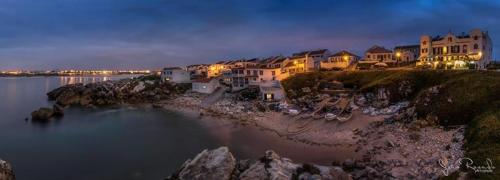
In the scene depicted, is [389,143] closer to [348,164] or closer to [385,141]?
[385,141]

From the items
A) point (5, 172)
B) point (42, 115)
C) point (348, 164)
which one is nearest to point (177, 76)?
point (42, 115)

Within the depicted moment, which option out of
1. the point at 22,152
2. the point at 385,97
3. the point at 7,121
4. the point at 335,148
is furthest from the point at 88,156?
the point at 385,97

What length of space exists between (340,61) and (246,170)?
62.4 meters

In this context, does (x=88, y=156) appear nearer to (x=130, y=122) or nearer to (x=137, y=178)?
(x=137, y=178)

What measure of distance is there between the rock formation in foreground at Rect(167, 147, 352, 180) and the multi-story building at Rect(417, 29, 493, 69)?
46566 millimetres

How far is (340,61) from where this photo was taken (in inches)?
3196

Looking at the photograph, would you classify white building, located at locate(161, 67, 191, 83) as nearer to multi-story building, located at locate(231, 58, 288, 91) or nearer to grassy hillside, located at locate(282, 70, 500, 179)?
multi-story building, located at locate(231, 58, 288, 91)

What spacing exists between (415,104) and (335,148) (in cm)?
1280

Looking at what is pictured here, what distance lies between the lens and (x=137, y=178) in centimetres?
2717

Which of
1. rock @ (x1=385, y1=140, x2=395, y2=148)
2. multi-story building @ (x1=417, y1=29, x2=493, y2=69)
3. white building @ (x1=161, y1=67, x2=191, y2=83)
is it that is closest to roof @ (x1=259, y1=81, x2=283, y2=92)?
multi-story building @ (x1=417, y1=29, x2=493, y2=69)

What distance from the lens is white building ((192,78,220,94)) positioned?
76.8 m

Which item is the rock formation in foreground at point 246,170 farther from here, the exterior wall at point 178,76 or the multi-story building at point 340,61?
the exterior wall at point 178,76

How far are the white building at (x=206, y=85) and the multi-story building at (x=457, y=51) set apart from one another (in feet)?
134

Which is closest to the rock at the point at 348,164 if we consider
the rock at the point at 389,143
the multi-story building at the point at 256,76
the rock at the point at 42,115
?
the rock at the point at 389,143
